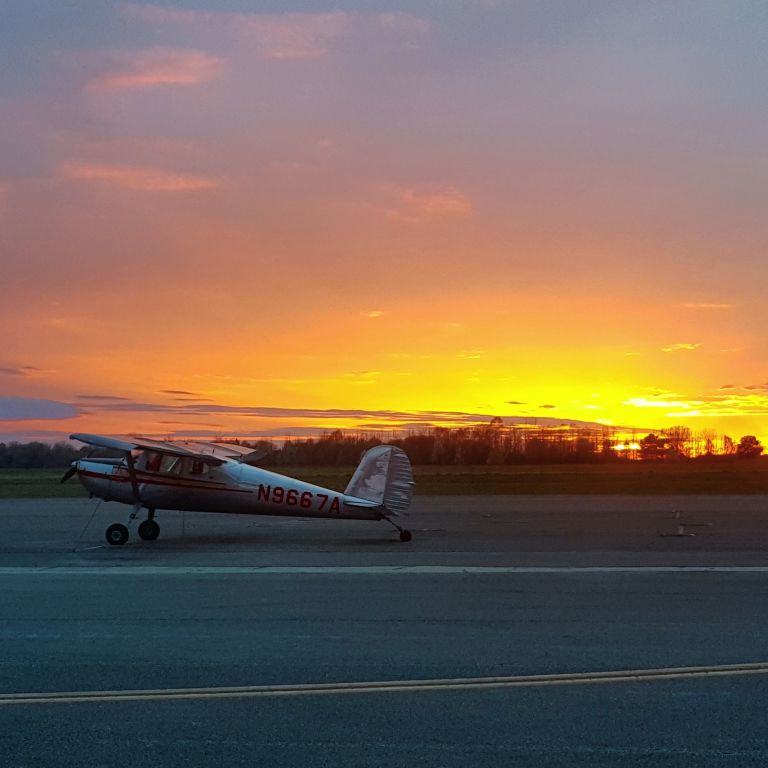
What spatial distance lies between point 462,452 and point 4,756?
83.9m

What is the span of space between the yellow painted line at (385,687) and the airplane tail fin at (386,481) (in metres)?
13.4

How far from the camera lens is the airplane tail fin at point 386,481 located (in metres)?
20.9

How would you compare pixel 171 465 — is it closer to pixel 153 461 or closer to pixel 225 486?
pixel 153 461

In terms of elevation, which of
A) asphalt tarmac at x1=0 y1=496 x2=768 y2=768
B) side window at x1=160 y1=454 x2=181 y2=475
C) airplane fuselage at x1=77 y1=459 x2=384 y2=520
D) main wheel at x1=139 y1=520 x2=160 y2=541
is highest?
side window at x1=160 y1=454 x2=181 y2=475

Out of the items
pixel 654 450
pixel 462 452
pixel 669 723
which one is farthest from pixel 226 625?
pixel 654 450

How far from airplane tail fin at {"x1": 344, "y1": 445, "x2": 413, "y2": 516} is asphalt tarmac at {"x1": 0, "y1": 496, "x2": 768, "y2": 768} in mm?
3108

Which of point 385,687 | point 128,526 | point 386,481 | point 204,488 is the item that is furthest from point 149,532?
point 385,687

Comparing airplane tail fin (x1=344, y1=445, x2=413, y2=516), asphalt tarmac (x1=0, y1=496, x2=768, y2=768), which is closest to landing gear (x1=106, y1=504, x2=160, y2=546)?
asphalt tarmac (x1=0, y1=496, x2=768, y2=768)

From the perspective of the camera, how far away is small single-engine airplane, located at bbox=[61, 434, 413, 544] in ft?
Answer: 68.4

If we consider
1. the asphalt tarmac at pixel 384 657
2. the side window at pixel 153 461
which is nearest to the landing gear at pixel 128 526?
the side window at pixel 153 461

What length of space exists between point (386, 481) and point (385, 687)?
13.8 m

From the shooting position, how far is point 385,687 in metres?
7.11

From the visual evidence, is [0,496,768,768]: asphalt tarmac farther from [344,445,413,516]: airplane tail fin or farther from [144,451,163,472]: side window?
[144,451,163,472]: side window

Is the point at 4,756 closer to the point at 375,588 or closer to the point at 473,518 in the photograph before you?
the point at 375,588
